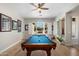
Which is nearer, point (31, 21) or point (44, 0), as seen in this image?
point (44, 0)

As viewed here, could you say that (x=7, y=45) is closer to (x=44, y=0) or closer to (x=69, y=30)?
(x=69, y=30)

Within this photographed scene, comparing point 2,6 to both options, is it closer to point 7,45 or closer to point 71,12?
point 7,45

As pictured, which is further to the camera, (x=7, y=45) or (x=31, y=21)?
(x=31, y=21)

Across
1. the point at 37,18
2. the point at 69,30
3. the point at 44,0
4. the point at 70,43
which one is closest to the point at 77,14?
the point at 69,30

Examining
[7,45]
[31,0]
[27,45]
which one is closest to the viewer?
[31,0]

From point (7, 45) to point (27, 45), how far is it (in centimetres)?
232

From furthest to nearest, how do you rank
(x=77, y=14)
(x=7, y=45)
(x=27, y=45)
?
(x=77, y=14), (x=7, y=45), (x=27, y=45)

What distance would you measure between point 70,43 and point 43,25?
15.9 feet

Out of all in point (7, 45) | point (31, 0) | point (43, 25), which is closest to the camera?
point (31, 0)

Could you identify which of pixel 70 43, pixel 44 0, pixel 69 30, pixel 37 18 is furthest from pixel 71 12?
pixel 44 0

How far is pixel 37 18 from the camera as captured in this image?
43.6 feet

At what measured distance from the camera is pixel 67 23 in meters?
8.60

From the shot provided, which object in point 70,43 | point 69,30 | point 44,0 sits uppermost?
point 44,0

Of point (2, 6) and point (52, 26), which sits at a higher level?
point (2, 6)
